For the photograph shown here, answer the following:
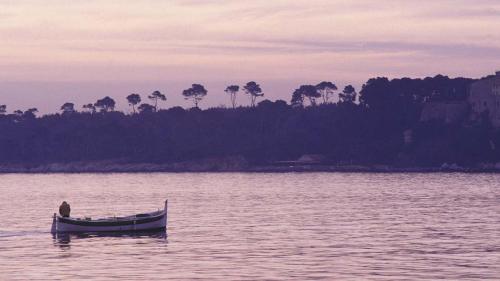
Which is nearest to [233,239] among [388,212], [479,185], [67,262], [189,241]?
[189,241]

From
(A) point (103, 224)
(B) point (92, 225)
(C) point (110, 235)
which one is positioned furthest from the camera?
(B) point (92, 225)

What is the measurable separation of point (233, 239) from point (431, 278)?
2502 centimetres

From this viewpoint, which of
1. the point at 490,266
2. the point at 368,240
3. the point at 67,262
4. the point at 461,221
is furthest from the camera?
the point at 461,221

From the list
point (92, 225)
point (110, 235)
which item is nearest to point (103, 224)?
point (92, 225)

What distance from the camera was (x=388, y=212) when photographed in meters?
110

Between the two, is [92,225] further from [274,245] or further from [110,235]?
[274,245]

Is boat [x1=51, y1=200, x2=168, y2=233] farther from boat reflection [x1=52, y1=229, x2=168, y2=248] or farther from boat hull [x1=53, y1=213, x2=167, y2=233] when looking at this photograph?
boat reflection [x1=52, y1=229, x2=168, y2=248]

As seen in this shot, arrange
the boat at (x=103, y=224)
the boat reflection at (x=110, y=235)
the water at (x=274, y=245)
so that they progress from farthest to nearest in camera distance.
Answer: the boat at (x=103, y=224)
the boat reflection at (x=110, y=235)
the water at (x=274, y=245)

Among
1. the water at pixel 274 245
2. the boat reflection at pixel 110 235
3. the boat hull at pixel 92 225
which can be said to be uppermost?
the boat hull at pixel 92 225

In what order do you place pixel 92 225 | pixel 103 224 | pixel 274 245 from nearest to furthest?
pixel 274 245 < pixel 103 224 < pixel 92 225

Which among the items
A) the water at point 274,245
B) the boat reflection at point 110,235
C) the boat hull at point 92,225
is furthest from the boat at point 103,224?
the water at point 274,245

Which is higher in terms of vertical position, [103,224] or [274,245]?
[103,224]

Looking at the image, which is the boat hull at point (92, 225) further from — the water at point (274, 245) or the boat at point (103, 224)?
the water at point (274, 245)

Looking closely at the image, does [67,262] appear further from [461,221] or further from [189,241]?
[461,221]
